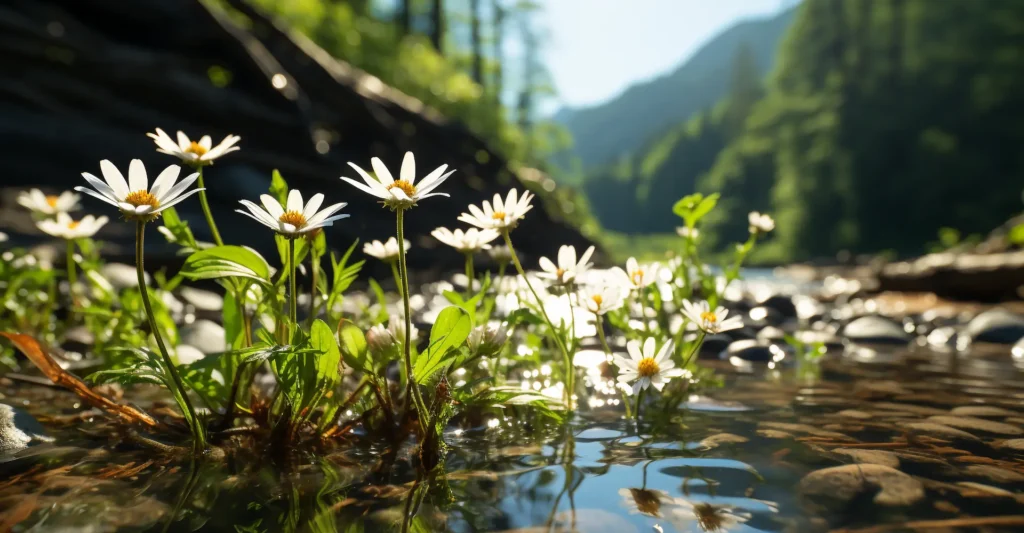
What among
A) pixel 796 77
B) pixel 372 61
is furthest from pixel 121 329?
pixel 796 77

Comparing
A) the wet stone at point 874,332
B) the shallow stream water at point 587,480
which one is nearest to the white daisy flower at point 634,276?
the shallow stream water at point 587,480

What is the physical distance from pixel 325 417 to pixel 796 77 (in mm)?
52814

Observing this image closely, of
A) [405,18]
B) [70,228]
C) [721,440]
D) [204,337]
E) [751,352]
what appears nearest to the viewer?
[721,440]

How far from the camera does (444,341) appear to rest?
5.20 ft

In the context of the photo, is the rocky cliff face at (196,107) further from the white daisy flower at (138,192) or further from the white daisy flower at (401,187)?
the white daisy flower at (401,187)

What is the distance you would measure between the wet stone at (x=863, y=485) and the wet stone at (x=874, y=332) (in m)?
4.27

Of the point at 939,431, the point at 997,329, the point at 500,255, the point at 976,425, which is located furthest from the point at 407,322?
the point at 997,329

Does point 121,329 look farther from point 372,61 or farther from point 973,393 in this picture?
point 372,61

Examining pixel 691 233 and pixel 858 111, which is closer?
pixel 691 233

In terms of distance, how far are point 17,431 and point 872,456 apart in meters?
2.33

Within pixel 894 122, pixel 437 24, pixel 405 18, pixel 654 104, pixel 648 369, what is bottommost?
pixel 648 369

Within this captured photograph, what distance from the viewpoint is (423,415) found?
1.61 m

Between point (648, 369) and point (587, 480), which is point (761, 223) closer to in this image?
point (648, 369)

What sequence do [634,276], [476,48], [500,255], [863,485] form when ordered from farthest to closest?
[476,48] → [500,255] → [634,276] → [863,485]
